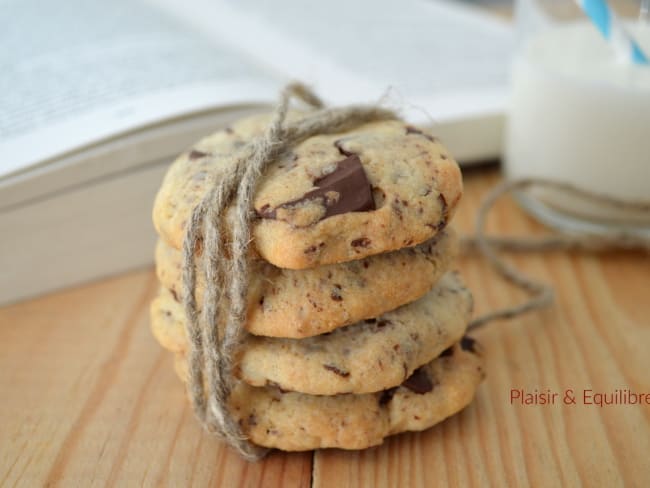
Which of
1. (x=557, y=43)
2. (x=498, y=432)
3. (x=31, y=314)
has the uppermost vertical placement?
(x=557, y=43)

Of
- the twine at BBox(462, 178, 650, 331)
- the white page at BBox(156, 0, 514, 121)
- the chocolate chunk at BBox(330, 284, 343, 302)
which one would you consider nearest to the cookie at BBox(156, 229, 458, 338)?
the chocolate chunk at BBox(330, 284, 343, 302)

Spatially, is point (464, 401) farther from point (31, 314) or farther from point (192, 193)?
point (31, 314)

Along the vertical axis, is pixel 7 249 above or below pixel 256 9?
below

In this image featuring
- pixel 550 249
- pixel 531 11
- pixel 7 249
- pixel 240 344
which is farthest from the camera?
pixel 531 11

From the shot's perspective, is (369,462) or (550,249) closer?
(369,462)

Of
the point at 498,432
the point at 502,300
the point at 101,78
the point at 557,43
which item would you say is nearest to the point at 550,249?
the point at 502,300

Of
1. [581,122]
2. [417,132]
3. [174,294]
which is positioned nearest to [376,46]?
[581,122]

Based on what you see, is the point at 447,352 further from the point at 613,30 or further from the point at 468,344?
the point at 613,30
